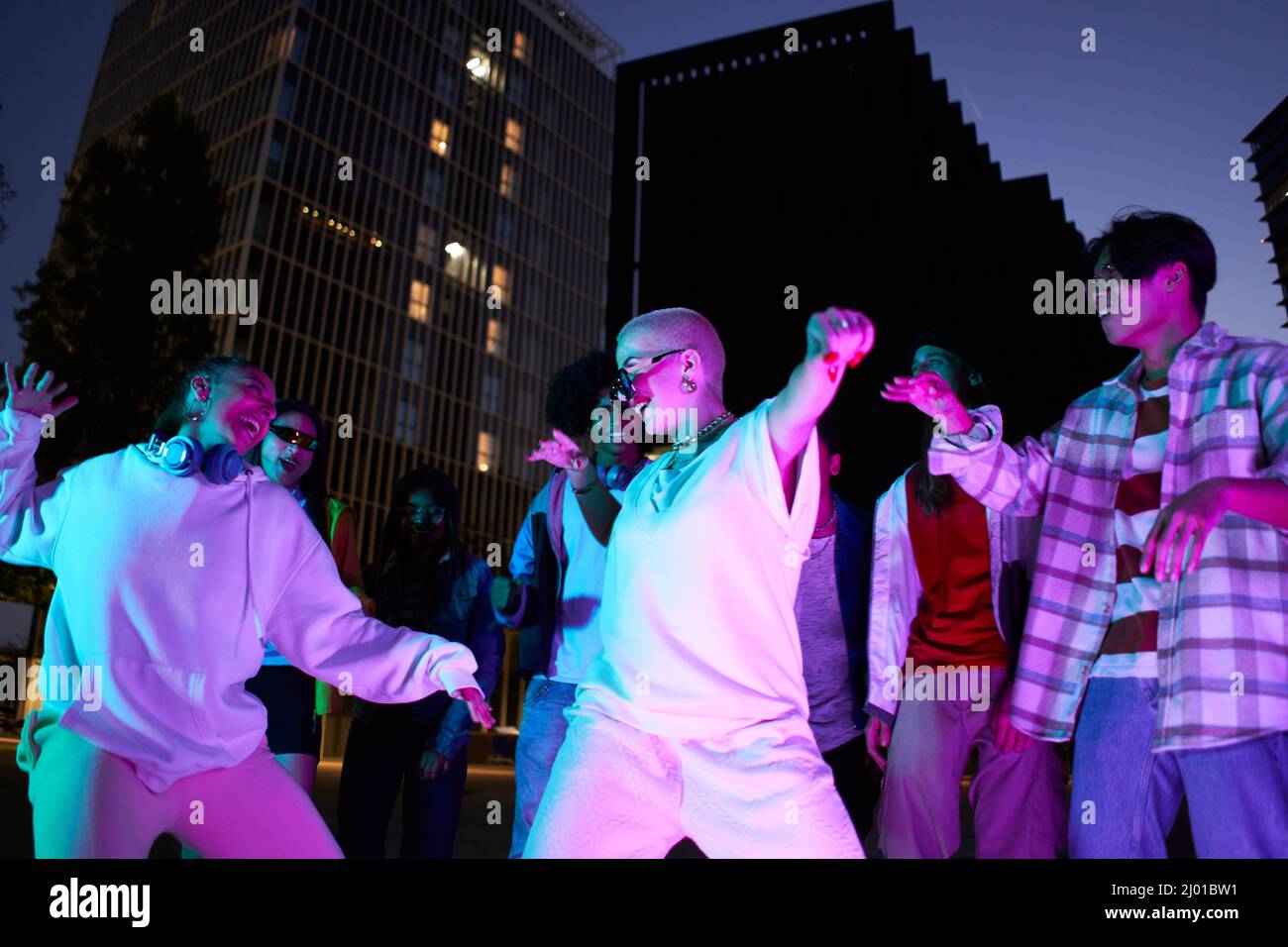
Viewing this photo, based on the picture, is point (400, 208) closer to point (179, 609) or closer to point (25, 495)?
point (25, 495)

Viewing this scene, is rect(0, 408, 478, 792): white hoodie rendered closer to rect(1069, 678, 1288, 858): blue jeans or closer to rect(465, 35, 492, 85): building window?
rect(1069, 678, 1288, 858): blue jeans

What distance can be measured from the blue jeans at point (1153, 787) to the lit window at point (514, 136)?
156 ft

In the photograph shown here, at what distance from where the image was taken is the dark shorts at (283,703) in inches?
124

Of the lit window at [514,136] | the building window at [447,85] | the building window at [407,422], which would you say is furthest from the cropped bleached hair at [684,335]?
the lit window at [514,136]

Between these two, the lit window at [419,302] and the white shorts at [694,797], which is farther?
the lit window at [419,302]

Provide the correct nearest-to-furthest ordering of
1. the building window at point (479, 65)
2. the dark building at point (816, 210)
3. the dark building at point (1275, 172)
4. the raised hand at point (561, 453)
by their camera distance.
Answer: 1. the raised hand at point (561, 453)
2. the dark building at point (1275, 172)
3. the dark building at point (816, 210)
4. the building window at point (479, 65)

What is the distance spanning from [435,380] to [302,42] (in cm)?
1411

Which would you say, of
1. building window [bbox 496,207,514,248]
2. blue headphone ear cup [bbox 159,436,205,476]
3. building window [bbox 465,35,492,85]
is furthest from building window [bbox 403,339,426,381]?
blue headphone ear cup [bbox 159,436,205,476]

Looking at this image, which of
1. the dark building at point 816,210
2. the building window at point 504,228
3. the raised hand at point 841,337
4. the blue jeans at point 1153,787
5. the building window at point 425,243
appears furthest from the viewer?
the building window at point 504,228

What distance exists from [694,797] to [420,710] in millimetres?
1982

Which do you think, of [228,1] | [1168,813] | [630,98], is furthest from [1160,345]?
[228,1]

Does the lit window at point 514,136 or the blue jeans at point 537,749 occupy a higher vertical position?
the lit window at point 514,136

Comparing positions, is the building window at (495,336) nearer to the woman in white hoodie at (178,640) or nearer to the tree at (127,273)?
the tree at (127,273)

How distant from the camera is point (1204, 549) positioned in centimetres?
207
